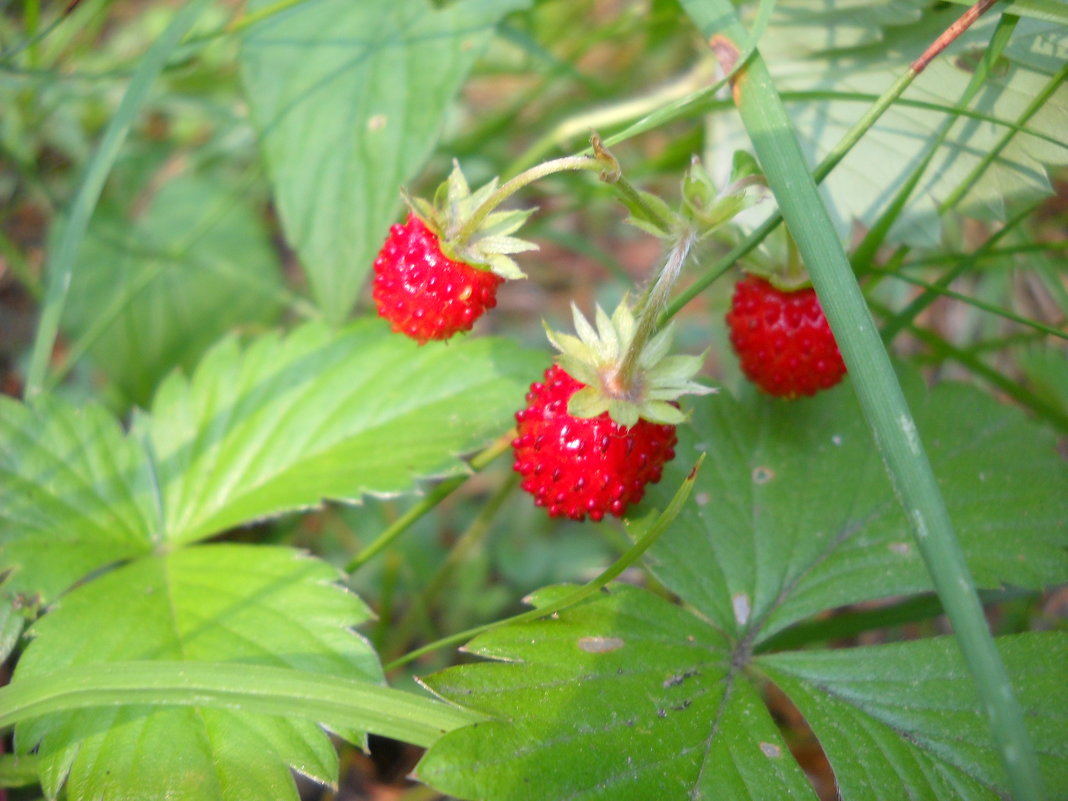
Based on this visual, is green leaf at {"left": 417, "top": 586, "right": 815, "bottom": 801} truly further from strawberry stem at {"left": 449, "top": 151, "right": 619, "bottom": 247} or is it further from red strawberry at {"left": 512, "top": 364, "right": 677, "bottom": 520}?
strawberry stem at {"left": 449, "top": 151, "right": 619, "bottom": 247}

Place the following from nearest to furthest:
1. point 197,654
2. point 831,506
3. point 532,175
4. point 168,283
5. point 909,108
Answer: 1. point 532,175
2. point 197,654
3. point 831,506
4. point 909,108
5. point 168,283

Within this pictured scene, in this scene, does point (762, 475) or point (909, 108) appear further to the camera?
point (909, 108)

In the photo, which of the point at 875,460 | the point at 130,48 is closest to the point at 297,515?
the point at 875,460

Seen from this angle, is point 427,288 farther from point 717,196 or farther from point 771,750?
point 771,750

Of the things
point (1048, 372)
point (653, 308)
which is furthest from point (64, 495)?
point (1048, 372)

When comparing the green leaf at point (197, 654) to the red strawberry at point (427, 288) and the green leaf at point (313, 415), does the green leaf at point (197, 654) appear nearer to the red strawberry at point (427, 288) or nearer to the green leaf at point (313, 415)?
the green leaf at point (313, 415)

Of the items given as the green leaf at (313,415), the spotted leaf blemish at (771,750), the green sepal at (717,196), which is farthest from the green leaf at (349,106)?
the spotted leaf blemish at (771,750)
